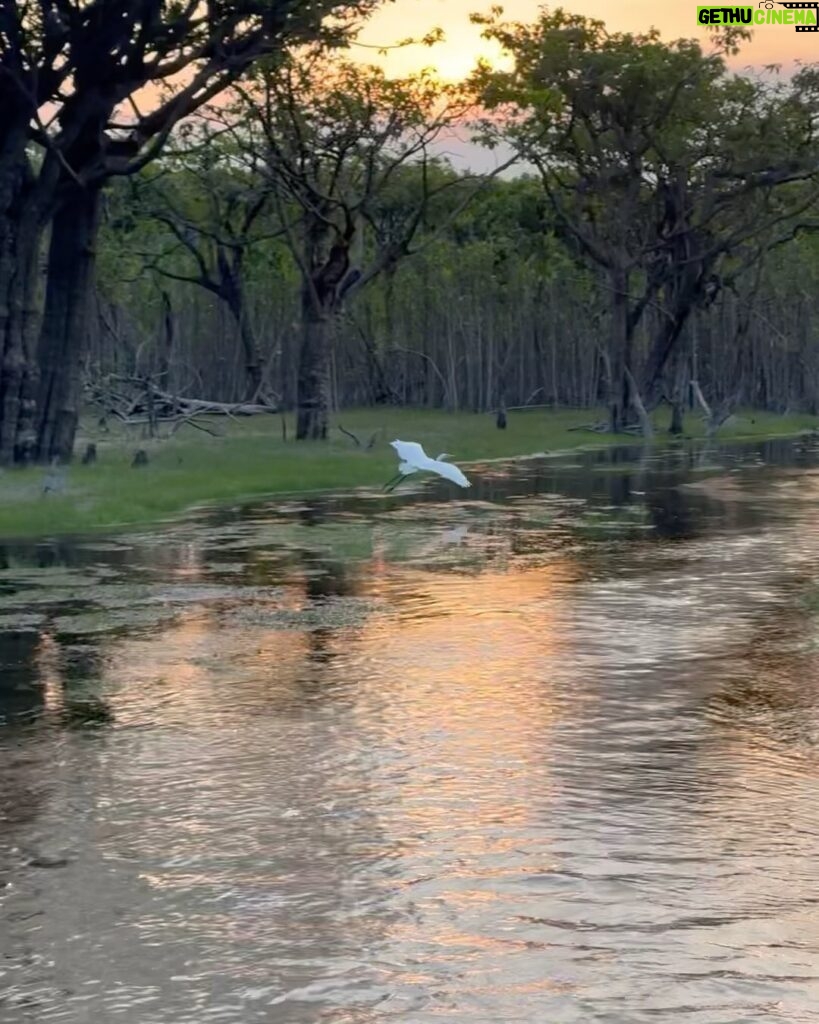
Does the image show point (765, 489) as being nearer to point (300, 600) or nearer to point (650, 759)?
point (300, 600)

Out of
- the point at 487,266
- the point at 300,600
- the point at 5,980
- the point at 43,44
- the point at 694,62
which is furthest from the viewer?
the point at 487,266

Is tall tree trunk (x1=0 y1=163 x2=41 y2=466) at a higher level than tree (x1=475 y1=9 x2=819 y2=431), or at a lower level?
lower

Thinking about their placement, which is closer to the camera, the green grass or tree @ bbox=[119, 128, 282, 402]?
the green grass

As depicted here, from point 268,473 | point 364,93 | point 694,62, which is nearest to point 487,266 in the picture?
point 694,62

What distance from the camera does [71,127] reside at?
30.2 m

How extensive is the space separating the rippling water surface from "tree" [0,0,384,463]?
42.7 ft

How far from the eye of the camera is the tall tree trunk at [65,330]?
31.1 metres

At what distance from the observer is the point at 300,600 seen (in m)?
16.1

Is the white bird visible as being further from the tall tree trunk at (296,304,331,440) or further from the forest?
the tall tree trunk at (296,304,331,440)

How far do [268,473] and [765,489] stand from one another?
8.67 metres

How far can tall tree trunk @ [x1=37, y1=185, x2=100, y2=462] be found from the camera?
102 feet

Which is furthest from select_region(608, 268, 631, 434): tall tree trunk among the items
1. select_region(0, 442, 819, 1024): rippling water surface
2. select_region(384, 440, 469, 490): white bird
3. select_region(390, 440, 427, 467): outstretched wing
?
select_region(0, 442, 819, 1024): rippling water surface

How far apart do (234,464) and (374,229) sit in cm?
2539

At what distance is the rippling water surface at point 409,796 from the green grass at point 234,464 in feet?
19.3
